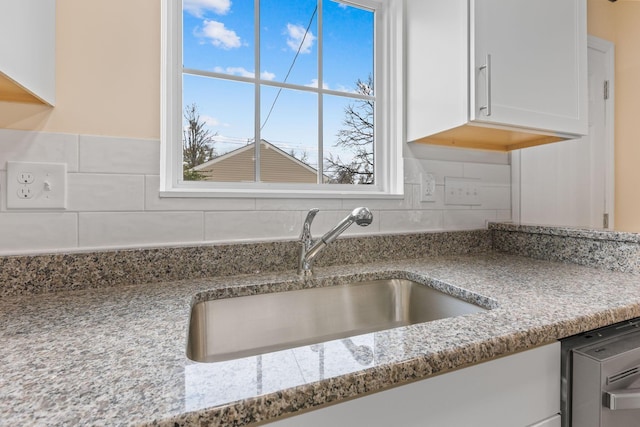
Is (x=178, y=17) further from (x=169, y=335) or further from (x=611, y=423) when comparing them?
(x=611, y=423)

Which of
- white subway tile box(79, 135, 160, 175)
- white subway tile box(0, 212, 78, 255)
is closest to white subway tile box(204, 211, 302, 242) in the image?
white subway tile box(79, 135, 160, 175)

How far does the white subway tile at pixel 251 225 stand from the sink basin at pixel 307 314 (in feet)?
0.76

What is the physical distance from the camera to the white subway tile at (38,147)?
80 cm

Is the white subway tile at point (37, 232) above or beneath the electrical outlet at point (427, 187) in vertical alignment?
beneath

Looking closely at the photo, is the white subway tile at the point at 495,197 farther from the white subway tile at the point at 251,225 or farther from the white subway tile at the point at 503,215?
the white subway tile at the point at 251,225

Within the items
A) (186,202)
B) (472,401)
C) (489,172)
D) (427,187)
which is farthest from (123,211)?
(489,172)

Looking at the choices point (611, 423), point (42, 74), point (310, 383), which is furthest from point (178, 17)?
point (611, 423)

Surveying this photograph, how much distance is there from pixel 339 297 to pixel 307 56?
95 centimetres

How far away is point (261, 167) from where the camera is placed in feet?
3.88

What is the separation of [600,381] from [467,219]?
2.95 ft

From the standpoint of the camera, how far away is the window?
3.56ft

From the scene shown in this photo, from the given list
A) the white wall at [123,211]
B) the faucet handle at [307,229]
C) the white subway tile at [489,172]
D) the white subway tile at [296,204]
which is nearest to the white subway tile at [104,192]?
the white wall at [123,211]

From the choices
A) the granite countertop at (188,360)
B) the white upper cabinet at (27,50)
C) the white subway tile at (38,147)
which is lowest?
the granite countertop at (188,360)

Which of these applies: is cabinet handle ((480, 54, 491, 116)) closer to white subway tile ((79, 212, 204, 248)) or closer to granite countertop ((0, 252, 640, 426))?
granite countertop ((0, 252, 640, 426))
